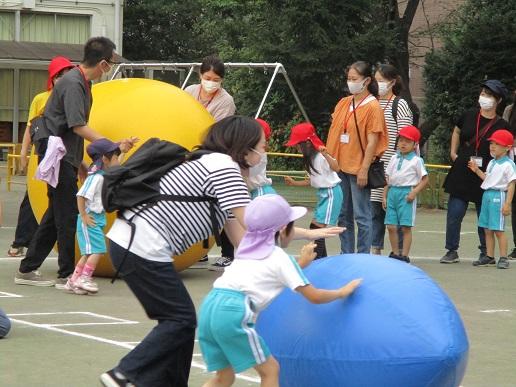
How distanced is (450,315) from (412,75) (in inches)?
1654

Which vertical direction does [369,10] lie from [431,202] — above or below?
above

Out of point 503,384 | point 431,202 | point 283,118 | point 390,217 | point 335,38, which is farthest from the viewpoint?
point 283,118

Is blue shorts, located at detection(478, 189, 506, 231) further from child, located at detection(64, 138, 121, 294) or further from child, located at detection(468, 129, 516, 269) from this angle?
child, located at detection(64, 138, 121, 294)

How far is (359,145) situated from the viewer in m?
12.2

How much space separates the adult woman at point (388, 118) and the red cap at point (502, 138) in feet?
3.16

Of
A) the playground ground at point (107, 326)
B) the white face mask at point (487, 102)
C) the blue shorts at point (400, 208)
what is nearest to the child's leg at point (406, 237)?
the blue shorts at point (400, 208)

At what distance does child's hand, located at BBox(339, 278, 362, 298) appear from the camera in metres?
5.93

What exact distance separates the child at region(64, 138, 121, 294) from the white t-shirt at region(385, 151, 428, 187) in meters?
3.83

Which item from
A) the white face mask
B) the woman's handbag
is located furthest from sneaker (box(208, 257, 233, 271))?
the white face mask

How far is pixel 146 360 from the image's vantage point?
6.01m

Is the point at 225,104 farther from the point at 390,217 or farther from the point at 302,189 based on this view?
the point at 302,189

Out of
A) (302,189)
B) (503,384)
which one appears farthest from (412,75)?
(503,384)

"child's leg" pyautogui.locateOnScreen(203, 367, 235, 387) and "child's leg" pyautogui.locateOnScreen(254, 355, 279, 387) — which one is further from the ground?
"child's leg" pyautogui.locateOnScreen(254, 355, 279, 387)

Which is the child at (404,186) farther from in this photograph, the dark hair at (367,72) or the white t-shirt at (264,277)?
the white t-shirt at (264,277)
